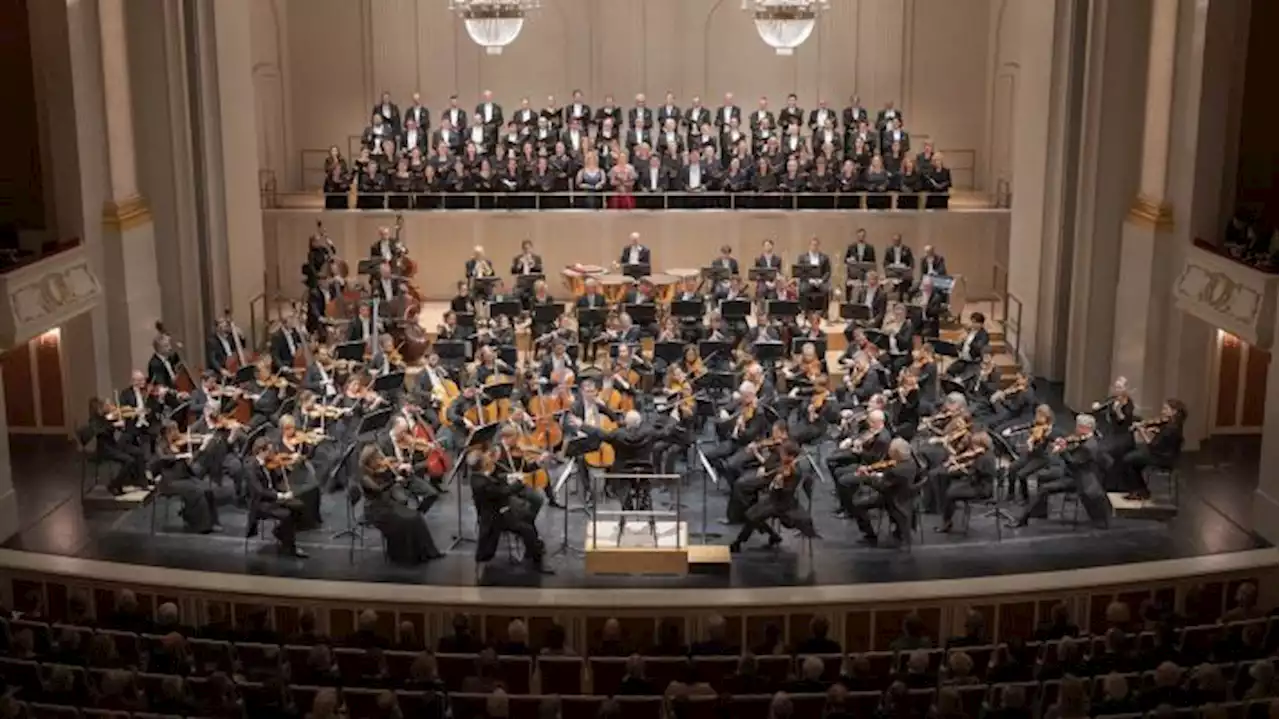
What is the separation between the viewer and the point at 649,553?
15180 mm

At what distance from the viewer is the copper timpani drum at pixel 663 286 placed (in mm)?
21714

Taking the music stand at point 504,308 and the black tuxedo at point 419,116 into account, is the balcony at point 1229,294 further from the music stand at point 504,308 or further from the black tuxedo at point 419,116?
the black tuxedo at point 419,116

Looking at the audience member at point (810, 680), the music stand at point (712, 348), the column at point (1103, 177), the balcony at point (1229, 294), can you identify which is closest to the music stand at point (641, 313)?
the music stand at point (712, 348)

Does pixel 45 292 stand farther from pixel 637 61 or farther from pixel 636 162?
pixel 637 61

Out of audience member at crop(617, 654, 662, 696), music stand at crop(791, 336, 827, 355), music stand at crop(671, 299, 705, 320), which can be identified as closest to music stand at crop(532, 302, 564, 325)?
music stand at crop(671, 299, 705, 320)

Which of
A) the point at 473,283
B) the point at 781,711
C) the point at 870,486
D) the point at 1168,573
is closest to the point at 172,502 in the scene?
the point at 473,283

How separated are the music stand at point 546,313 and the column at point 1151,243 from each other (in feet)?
21.9

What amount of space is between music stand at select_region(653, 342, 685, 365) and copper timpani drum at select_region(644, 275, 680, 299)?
3.23 metres

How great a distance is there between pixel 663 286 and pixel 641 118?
14.4 ft

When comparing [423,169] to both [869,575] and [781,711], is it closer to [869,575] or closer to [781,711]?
[869,575]

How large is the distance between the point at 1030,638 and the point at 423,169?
1332 cm

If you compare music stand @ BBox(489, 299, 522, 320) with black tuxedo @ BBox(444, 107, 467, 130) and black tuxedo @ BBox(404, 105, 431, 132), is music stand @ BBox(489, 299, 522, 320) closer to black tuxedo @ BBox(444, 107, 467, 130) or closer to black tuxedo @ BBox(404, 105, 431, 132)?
black tuxedo @ BBox(444, 107, 467, 130)

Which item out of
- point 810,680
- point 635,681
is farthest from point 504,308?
point 810,680

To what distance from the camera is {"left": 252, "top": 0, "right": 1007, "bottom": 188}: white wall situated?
27.4 metres
